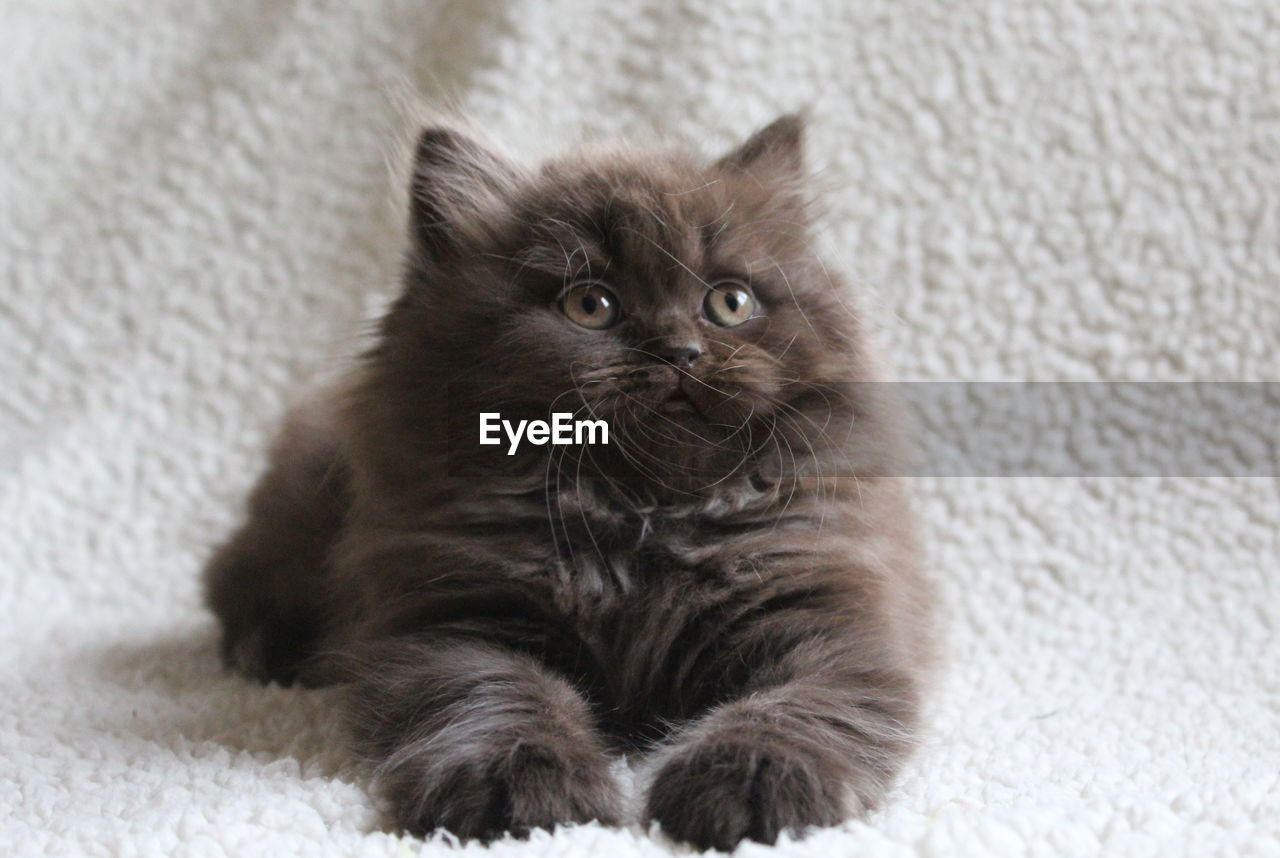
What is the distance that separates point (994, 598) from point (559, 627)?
1126 millimetres

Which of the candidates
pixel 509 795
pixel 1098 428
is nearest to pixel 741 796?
pixel 509 795

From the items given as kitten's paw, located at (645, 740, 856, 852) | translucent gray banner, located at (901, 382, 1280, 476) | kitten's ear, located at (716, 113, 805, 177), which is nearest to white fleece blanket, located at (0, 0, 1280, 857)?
translucent gray banner, located at (901, 382, 1280, 476)

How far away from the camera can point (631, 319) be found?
5.17 feet

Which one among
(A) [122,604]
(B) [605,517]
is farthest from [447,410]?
(A) [122,604]

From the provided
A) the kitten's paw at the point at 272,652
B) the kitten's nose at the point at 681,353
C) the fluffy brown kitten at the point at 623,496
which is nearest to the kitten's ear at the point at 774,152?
the fluffy brown kitten at the point at 623,496

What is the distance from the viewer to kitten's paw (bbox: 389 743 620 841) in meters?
1.31

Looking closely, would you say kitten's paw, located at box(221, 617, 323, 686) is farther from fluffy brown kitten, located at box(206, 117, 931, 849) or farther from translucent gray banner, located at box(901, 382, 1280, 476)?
translucent gray banner, located at box(901, 382, 1280, 476)

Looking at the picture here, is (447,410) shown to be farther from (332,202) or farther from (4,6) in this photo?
(4,6)

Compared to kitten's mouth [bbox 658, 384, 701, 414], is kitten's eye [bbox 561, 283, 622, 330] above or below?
above

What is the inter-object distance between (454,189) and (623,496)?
50cm

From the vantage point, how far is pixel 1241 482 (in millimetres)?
2439

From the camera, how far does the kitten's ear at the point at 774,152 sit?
74.2 inches

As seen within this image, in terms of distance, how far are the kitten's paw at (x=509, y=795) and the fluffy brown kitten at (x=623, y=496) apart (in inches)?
0.6

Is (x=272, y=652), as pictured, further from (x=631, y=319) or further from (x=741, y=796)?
(x=741, y=796)
